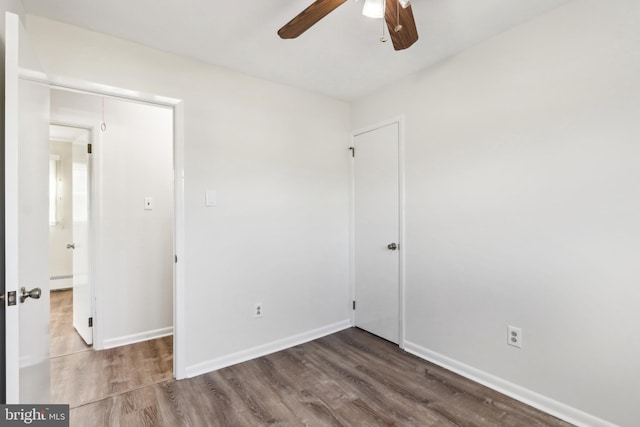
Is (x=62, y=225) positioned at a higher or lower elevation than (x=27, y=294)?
higher

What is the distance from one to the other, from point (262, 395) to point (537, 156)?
235cm

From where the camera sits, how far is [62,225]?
5008mm

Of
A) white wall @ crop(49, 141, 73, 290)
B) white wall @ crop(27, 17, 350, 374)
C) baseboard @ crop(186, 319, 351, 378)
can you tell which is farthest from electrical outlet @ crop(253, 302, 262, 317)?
white wall @ crop(49, 141, 73, 290)

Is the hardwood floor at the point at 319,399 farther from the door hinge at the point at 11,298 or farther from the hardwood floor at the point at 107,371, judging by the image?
the door hinge at the point at 11,298

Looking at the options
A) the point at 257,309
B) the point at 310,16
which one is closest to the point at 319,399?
the point at 257,309

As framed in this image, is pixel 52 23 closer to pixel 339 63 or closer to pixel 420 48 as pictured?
pixel 339 63

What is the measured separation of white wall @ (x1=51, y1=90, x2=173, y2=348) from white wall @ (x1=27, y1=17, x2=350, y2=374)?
29.0 inches

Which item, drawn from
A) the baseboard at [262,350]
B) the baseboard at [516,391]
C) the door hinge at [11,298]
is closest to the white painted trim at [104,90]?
the door hinge at [11,298]

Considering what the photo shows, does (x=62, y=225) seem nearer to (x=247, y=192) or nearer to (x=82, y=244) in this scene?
(x=82, y=244)

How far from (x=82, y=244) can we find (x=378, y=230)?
2.85m

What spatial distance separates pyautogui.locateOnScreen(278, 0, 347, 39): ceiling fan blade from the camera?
1.36 meters

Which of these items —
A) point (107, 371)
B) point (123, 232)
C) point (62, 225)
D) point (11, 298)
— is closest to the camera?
point (11, 298)

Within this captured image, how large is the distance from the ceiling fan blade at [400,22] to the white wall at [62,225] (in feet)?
17.6

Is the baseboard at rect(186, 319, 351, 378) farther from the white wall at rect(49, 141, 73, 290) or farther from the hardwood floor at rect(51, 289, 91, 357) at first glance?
the white wall at rect(49, 141, 73, 290)
